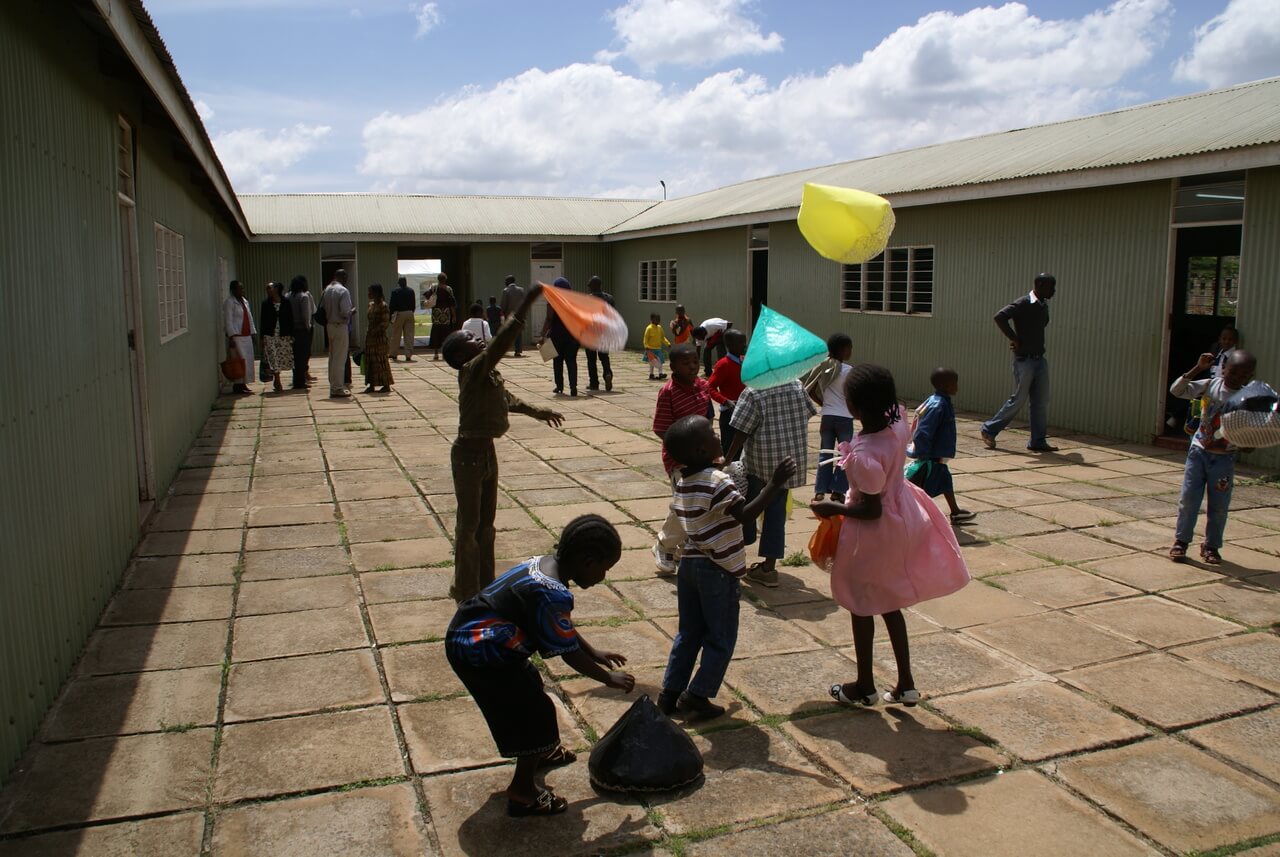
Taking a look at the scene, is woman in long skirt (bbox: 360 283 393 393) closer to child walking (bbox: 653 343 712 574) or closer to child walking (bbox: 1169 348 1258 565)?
child walking (bbox: 653 343 712 574)

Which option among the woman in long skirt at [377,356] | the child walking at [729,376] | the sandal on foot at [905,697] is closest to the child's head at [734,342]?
the child walking at [729,376]

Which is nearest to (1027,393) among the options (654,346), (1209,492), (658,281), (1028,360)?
(1028,360)

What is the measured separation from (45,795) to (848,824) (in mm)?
2514

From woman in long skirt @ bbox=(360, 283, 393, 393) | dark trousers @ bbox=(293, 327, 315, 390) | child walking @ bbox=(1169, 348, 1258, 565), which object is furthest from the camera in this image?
dark trousers @ bbox=(293, 327, 315, 390)

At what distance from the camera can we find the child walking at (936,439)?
6.55 m

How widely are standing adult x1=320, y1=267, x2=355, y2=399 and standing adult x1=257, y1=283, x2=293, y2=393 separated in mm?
1152

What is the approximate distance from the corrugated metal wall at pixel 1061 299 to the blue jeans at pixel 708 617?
25.8ft

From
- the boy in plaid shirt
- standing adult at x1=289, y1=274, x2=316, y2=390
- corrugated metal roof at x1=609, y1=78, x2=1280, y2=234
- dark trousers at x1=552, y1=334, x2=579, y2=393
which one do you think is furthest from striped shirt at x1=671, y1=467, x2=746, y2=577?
standing adult at x1=289, y1=274, x2=316, y2=390

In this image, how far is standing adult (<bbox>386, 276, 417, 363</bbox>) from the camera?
64.6ft

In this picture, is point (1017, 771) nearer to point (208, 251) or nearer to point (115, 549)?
point (115, 549)

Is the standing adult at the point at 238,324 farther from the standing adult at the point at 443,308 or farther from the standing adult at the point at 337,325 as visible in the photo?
the standing adult at the point at 443,308

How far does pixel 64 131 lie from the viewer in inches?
193

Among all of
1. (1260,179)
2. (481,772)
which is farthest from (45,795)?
(1260,179)

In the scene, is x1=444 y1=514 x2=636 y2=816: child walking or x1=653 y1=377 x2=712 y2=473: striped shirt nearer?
x1=444 y1=514 x2=636 y2=816: child walking
